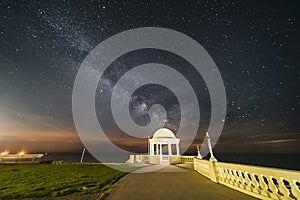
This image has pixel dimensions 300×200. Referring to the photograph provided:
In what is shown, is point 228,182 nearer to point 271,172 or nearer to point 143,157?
point 271,172

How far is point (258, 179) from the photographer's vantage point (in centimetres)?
734

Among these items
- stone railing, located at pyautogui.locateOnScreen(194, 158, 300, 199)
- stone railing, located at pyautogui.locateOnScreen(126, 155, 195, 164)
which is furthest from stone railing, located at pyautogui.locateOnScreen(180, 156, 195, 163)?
Answer: stone railing, located at pyautogui.locateOnScreen(194, 158, 300, 199)

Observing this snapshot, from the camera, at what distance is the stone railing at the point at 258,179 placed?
5275 mm

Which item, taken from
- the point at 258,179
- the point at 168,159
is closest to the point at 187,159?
the point at 168,159

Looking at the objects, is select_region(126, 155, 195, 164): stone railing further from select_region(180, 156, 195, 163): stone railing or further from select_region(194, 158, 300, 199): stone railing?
select_region(194, 158, 300, 199): stone railing

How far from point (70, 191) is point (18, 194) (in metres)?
2.11

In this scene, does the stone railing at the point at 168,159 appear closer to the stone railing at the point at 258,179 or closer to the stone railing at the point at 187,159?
the stone railing at the point at 187,159

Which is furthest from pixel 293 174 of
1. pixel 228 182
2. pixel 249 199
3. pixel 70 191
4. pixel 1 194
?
pixel 1 194

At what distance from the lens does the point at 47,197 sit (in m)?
6.99

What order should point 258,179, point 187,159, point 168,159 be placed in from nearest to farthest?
point 258,179 < point 187,159 < point 168,159

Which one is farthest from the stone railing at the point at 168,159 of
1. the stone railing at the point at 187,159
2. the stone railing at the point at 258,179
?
the stone railing at the point at 258,179

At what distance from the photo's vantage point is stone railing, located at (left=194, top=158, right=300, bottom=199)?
5.27m

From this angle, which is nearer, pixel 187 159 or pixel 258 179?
pixel 258 179

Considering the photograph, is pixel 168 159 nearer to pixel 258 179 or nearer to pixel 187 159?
pixel 187 159
